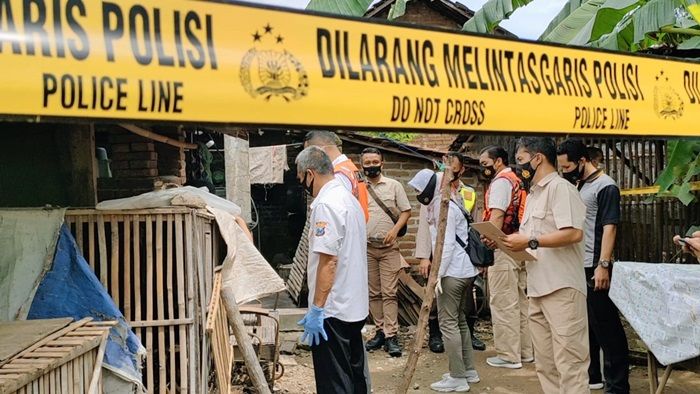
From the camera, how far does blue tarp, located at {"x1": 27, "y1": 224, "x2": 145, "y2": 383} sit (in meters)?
3.88

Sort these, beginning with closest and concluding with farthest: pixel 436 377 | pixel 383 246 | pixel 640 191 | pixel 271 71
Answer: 1. pixel 271 71
2. pixel 436 377
3. pixel 640 191
4. pixel 383 246

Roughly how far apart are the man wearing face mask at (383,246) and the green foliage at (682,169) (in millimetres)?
2716

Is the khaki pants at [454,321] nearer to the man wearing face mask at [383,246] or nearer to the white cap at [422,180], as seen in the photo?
the white cap at [422,180]

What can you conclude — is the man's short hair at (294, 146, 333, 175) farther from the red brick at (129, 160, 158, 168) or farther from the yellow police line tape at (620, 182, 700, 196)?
the yellow police line tape at (620, 182, 700, 196)

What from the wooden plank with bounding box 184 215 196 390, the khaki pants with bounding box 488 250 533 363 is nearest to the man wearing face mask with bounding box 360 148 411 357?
the khaki pants with bounding box 488 250 533 363

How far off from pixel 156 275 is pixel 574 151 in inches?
133

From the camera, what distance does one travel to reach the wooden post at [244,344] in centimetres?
496

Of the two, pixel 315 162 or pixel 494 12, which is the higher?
pixel 494 12

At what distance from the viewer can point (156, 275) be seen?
439 cm

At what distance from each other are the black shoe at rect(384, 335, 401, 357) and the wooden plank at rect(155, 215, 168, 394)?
330cm

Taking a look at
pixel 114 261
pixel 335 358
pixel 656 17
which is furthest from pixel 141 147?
pixel 656 17

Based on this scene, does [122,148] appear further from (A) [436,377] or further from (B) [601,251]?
(B) [601,251]

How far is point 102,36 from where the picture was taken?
2.00 meters

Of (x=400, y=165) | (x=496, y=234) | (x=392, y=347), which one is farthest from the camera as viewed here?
(x=400, y=165)
